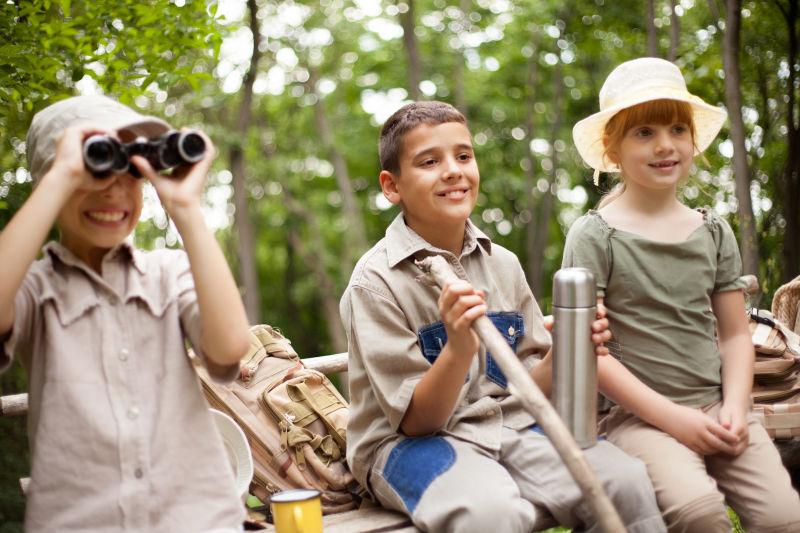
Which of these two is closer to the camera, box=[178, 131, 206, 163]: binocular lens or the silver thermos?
box=[178, 131, 206, 163]: binocular lens

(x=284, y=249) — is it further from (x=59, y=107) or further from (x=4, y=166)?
(x=59, y=107)

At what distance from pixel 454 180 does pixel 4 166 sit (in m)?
2.79

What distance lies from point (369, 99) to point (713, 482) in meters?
16.9

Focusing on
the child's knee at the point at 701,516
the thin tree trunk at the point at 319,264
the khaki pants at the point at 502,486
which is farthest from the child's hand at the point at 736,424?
the thin tree trunk at the point at 319,264

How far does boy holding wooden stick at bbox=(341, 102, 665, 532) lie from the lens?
2.43 metres

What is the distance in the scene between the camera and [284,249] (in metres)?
25.6

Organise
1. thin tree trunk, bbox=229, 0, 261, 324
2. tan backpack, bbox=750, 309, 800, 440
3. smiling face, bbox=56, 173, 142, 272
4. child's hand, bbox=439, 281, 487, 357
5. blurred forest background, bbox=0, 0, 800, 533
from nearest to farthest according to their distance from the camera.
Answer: smiling face, bbox=56, 173, 142, 272, child's hand, bbox=439, 281, 487, 357, tan backpack, bbox=750, 309, 800, 440, blurred forest background, bbox=0, 0, 800, 533, thin tree trunk, bbox=229, 0, 261, 324

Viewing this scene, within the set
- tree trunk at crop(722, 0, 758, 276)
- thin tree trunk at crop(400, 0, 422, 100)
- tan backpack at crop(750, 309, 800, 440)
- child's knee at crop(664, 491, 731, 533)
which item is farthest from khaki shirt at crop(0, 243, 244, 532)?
thin tree trunk at crop(400, 0, 422, 100)

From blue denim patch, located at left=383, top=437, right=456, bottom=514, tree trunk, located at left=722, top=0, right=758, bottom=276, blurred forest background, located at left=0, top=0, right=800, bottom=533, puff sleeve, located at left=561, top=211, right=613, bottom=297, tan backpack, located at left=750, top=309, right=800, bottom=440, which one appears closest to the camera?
blue denim patch, located at left=383, top=437, right=456, bottom=514

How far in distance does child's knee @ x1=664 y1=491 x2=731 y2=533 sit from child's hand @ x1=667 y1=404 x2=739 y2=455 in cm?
23

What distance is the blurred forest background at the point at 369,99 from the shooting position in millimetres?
4465

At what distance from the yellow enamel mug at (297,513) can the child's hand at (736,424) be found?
1.42 m

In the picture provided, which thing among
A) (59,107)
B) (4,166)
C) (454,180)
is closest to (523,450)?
(454,180)

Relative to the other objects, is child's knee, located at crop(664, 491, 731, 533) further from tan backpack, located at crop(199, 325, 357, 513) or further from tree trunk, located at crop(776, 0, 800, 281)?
tree trunk, located at crop(776, 0, 800, 281)
